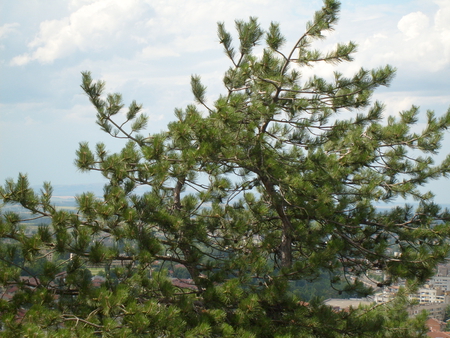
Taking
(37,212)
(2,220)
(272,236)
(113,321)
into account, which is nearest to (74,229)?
(37,212)

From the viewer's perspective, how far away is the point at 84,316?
9.82ft

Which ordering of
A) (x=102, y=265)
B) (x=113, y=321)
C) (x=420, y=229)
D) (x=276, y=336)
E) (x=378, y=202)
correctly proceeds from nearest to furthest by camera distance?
(x=113, y=321), (x=102, y=265), (x=276, y=336), (x=420, y=229), (x=378, y=202)

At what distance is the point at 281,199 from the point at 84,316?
6.51 feet

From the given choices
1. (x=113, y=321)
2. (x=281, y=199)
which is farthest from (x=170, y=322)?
(x=281, y=199)

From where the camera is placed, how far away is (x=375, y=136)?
4.07 metres

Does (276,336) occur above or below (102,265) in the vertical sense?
below

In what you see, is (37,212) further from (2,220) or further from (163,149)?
(163,149)

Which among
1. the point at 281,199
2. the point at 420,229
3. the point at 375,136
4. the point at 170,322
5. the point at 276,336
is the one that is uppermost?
the point at 375,136

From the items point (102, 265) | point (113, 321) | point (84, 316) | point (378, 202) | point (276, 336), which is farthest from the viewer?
point (378, 202)

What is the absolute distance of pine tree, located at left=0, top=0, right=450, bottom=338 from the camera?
123 inches

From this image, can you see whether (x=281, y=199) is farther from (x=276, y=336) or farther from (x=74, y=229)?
(x=74, y=229)

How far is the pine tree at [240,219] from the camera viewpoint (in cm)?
311

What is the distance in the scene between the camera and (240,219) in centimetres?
406

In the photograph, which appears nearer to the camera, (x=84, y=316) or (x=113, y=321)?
(x=113, y=321)
